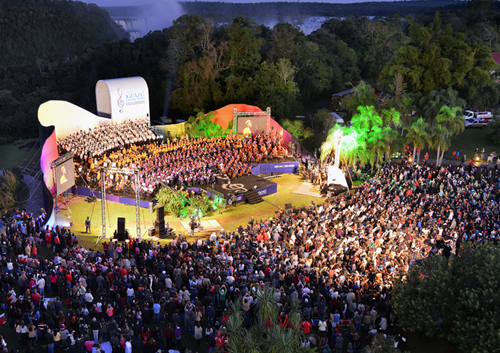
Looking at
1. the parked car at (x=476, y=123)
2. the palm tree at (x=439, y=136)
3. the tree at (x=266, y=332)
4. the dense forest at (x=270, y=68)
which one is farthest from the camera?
the parked car at (x=476, y=123)

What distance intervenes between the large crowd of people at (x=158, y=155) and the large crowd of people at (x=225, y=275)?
7.54 meters

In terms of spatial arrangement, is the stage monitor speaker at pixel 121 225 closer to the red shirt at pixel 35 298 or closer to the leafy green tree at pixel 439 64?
the red shirt at pixel 35 298

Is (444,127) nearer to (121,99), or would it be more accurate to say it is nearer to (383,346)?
(121,99)

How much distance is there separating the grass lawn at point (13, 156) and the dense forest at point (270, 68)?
4.14 m

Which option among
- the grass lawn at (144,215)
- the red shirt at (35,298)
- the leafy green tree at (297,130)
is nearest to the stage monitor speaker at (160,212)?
the grass lawn at (144,215)

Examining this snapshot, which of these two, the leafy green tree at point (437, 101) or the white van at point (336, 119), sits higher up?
the leafy green tree at point (437, 101)

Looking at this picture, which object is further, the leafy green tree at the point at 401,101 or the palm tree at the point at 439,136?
the leafy green tree at the point at 401,101

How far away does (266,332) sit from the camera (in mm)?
13844

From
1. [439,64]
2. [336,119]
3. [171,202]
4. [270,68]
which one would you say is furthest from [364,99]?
[171,202]

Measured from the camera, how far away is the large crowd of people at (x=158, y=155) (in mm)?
30641

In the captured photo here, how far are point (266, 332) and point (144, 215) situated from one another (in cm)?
1599

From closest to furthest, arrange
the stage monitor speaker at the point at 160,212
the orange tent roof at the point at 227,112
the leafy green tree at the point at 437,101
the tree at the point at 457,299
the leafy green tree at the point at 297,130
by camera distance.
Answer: the tree at the point at 457,299, the stage monitor speaker at the point at 160,212, the leafy green tree at the point at 437,101, the orange tent roof at the point at 227,112, the leafy green tree at the point at 297,130

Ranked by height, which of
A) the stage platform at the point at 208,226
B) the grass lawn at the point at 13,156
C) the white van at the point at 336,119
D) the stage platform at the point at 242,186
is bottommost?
the stage platform at the point at 208,226

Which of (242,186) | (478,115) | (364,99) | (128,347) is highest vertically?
(364,99)
